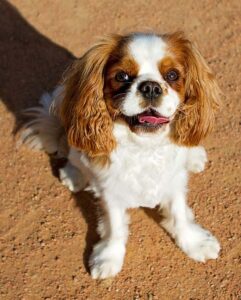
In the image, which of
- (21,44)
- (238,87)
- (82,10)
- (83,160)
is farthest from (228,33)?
(83,160)

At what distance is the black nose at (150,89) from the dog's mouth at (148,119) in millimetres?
126

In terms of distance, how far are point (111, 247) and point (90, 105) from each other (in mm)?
1147

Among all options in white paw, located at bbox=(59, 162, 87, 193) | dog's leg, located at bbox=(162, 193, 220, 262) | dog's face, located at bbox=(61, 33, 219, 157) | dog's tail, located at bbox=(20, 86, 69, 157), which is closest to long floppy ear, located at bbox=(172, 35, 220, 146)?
dog's face, located at bbox=(61, 33, 219, 157)

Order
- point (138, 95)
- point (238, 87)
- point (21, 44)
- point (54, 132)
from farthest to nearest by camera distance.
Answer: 1. point (21, 44)
2. point (238, 87)
3. point (54, 132)
4. point (138, 95)

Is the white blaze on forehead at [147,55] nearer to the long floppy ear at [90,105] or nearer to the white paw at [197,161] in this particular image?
the long floppy ear at [90,105]

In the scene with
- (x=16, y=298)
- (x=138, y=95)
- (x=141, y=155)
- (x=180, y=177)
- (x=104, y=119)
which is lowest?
(x=16, y=298)

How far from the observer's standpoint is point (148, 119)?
11.1 ft

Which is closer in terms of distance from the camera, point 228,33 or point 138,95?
point 138,95

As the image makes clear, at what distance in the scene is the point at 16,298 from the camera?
160 inches

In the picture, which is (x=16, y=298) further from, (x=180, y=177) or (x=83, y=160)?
(x=180, y=177)

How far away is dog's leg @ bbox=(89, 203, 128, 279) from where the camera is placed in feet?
13.5

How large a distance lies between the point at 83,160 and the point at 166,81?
882 millimetres

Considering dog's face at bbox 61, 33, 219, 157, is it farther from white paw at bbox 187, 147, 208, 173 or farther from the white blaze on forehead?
white paw at bbox 187, 147, 208, 173

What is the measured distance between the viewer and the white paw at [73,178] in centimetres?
455
